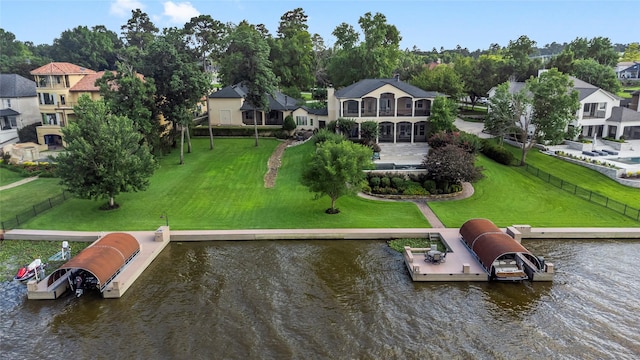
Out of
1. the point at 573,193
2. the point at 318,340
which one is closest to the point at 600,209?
the point at 573,193

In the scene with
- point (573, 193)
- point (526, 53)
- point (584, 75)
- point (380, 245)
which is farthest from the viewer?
point (526, 53)

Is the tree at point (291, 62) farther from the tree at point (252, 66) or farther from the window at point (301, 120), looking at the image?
the tree at point (252, 66)

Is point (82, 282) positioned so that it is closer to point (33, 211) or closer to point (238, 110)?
point (33, 211)

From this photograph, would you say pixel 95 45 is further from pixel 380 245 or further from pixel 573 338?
pixel 573 338

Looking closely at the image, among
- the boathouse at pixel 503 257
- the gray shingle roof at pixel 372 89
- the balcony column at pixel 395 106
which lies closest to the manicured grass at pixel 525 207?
the boathouse at pixel 503 257

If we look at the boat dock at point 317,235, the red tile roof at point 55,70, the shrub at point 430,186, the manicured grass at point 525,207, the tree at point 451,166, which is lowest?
the boat dock at point 317,235
